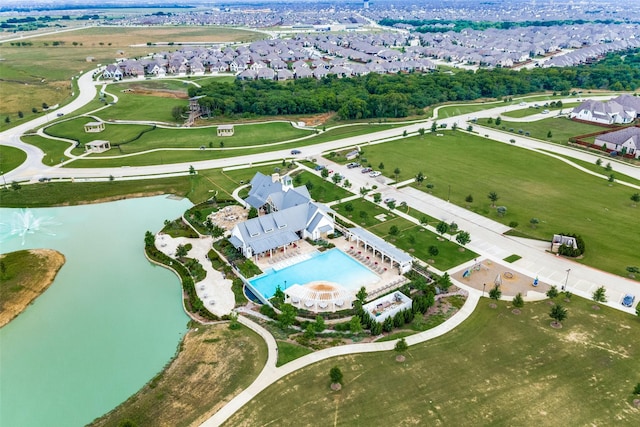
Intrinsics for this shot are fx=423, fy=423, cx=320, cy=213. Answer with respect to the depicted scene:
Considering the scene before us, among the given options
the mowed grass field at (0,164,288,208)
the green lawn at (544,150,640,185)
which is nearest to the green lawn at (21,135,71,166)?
the mowed grass field at (0,164,288,208)

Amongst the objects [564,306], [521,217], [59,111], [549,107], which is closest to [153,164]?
[59,111]

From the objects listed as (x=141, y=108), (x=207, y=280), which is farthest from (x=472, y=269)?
(x=141, y=108)

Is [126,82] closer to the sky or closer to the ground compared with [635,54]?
closer to the ground

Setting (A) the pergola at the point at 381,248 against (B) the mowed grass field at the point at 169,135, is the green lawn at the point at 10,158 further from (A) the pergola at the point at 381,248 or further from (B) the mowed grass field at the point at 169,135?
(A) the pergola at the point at 381,248

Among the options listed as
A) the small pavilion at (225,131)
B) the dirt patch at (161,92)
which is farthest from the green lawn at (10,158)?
the dirt patch at (161,92)

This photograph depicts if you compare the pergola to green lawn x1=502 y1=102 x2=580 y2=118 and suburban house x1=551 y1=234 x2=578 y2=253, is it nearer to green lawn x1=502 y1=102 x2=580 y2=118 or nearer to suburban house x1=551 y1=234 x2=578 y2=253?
suburban house x1=551 y1=234 x2=578 y2=253

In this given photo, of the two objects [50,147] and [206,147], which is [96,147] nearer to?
[50,147]

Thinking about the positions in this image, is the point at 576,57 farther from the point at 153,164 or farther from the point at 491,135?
the point at 153,164
